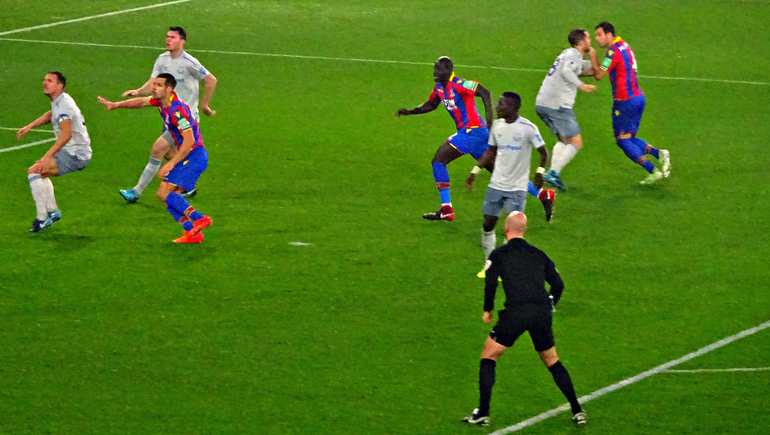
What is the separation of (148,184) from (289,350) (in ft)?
21.0

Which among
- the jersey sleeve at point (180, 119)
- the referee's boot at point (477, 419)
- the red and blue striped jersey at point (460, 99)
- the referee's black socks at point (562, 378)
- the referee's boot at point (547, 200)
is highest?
the red and blue striped jersey at point (460, 99)

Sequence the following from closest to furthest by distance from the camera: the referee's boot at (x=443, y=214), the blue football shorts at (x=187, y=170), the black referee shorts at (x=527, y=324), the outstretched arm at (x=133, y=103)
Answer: the black referee shorts at (x=527, y=324) < the blue football shorts at (x=187, y=170) < the outstretched arm at (x=133, y=103) < the referee's boot at (x=443, y=214)

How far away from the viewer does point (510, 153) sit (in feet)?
41.0

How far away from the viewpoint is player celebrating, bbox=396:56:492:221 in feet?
47.9

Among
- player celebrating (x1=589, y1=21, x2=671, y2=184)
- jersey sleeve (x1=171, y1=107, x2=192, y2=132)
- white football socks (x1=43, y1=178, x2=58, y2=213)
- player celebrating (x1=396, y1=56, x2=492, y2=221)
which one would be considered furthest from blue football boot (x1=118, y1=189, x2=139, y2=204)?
player celebrating (x1=589, y1=21, x2=671, y2=184)

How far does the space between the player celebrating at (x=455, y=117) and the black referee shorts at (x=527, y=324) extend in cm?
544

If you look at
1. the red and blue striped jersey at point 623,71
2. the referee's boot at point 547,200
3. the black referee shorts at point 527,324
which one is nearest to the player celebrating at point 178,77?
the referee's boot at point 547,200

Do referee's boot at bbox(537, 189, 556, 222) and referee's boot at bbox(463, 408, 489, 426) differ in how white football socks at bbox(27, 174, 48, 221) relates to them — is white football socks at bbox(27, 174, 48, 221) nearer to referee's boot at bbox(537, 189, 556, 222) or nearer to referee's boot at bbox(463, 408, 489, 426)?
referee's boot at bbox(537, 189, 556, 222)

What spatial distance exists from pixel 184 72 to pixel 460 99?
4.14 metres

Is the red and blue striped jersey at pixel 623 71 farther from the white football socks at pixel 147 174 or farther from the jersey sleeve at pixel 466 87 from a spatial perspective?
the white football socks at pixel 147 174

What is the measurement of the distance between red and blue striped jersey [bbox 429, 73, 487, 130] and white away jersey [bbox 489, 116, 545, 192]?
81.7 inches

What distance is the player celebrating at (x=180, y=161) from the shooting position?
45.8ft

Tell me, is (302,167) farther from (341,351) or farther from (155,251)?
(341,351)

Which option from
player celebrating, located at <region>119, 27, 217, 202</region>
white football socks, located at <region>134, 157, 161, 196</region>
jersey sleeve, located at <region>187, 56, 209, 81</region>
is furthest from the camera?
jersey sleeve, located at <region>187, 56, 209, 81</region>
